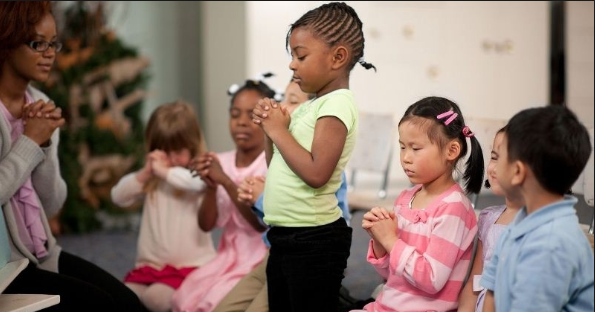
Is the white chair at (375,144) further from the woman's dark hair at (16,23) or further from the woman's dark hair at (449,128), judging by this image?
the woman's dark hair at (449,128)

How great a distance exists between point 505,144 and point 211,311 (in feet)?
4.91

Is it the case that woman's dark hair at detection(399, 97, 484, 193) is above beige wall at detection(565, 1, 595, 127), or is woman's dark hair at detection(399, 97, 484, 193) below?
above

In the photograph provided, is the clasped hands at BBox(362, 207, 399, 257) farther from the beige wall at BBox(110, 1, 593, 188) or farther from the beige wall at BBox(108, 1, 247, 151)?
the beige wall at BBox(108, 1, 247, 151)

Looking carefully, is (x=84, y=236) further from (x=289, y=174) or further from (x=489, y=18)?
(x=289, y=174)

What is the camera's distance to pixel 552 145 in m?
1.52

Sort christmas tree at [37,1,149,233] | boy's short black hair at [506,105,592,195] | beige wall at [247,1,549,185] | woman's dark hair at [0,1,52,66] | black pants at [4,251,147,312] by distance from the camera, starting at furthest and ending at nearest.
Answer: christmas tree at [37,1,149,233], beige wall at [247,1,549,185], woman's dark hair at [0,1,52,66], black pants at [4,251,147,312], boy's short black hair at [506,105,592,195]

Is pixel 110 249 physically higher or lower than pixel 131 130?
lower

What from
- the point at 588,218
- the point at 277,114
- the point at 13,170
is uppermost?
the point at 277,114

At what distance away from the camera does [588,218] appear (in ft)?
8.08

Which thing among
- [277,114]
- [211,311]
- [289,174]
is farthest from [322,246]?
[211,311]

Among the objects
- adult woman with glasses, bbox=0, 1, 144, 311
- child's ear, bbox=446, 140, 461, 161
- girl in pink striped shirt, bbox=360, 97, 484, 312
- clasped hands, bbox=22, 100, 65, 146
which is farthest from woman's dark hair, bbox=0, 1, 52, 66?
child's ear, bbox=446, 140, 461, 161

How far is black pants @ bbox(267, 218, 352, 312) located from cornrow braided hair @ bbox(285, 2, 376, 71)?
Result: 1.42 ft

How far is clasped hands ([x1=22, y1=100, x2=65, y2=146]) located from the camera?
8.30ft

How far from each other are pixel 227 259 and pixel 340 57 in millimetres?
1166
